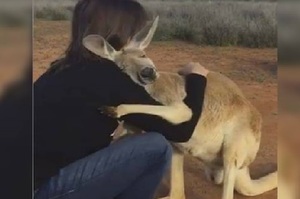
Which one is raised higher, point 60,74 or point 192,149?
point 60,74

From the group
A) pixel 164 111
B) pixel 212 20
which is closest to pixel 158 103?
pixel 164 111

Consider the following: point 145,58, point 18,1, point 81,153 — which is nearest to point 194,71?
point 145,58

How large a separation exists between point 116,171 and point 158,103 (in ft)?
1.32

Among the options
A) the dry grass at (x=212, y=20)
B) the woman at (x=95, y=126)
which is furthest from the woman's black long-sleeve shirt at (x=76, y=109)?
the dry grass at (x=212, y=20)

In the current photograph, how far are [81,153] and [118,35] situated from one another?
0.62 m

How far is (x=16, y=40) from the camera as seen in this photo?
3117 mm

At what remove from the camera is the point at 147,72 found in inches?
127

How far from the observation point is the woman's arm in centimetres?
317

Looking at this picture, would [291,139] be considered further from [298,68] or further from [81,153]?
[81,153]

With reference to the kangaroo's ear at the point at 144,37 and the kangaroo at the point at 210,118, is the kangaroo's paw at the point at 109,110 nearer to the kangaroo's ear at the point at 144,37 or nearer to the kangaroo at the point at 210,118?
the kangaroo at the point at 210,118

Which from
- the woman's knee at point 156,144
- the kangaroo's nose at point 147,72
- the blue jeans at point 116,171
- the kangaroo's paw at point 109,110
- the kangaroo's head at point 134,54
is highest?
the kangaroo's head at point 134,54

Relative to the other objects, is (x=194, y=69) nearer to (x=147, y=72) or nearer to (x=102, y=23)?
(x=147, y=72)

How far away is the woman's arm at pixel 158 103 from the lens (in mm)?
3174

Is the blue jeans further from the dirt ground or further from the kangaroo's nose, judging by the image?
the kangaroo's nose
